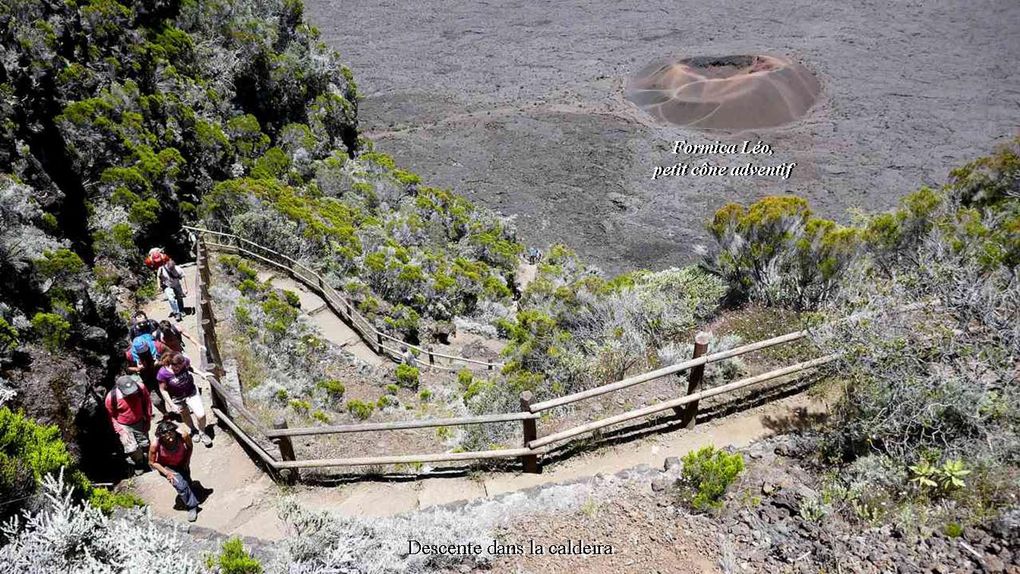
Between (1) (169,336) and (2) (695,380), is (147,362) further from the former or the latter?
(2) (695,380)

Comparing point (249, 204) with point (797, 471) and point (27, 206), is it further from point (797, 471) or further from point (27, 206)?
point (797, 471)

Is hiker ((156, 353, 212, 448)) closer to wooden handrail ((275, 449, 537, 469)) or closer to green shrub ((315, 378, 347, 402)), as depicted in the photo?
wooden handrail ((275, 449, 537, 469))

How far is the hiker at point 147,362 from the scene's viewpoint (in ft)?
23.4

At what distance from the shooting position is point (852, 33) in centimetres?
3803

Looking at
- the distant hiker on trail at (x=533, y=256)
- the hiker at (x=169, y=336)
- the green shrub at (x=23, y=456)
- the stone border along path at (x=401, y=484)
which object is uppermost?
the green shrub at (x=23, y=456)

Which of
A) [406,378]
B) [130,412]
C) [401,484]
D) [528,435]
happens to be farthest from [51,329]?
[406,378]

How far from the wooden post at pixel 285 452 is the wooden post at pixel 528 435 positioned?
2322 millimetres

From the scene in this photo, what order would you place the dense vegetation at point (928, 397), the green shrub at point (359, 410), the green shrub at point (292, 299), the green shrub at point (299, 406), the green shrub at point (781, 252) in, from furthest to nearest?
the green shrub at point (292, 299) → the green shrub at point (359, 410) → the green shrub at point (781, 252) → the green shrub at point (299, 406) → the dense vegetation at point (928, 397)

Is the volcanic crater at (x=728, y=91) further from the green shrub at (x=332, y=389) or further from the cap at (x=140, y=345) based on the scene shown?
the cap at (x=140, y=345)

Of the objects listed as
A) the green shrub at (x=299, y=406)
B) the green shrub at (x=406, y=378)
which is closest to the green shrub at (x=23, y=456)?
the green shrub at (x=299, y=406)

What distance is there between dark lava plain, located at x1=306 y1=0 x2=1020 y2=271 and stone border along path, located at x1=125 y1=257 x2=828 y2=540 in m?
14.9

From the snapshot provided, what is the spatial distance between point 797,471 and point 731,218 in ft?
19.5

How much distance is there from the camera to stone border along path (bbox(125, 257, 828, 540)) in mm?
6109

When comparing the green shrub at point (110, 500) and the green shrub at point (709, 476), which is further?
the green shrub at point (110, 500)
